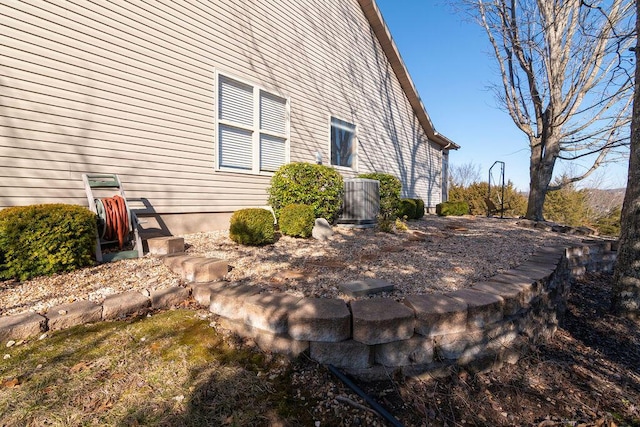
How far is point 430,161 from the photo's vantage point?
12227 millimetres

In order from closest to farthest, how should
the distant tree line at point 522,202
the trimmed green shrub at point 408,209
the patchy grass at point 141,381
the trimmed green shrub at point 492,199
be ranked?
the patchy grass at point 141,381, the trimmed green shrub at point 408,209, the trimmed green shrub at point 492,199, the distant tree line at point 522,202

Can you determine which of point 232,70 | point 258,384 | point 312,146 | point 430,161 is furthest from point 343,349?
point 430,161

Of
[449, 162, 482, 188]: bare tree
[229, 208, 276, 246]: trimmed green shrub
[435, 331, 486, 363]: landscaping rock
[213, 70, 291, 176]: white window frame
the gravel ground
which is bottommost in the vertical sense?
[435, 331, 486, 363]: landscaping rock

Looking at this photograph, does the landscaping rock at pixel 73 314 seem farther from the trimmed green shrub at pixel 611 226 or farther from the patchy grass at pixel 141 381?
the trimmed green shrub at pixel 611 226

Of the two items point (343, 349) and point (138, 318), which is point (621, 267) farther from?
point (138, 318)

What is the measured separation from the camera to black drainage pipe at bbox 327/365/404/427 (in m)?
1.35

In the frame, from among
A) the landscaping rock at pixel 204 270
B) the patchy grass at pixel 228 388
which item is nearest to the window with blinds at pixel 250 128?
the landscaping rock at pixel 204 270

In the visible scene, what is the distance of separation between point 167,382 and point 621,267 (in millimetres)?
3979

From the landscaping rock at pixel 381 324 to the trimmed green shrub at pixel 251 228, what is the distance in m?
2.06

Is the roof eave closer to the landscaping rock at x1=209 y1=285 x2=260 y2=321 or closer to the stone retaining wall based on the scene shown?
the stone retaining wall

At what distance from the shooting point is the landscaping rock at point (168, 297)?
7.22 ft

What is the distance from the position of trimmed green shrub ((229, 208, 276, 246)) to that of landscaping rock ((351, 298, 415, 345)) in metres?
2.06

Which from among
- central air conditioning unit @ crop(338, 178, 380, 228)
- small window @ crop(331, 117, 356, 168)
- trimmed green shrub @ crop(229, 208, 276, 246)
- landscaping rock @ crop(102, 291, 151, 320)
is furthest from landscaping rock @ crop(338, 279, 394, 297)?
small window @ crop(331, 117, 356, 168)

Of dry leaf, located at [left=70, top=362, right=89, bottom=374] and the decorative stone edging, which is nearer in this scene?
dry leaf, located at [left=70, top=362, right=89, bottom=374]
